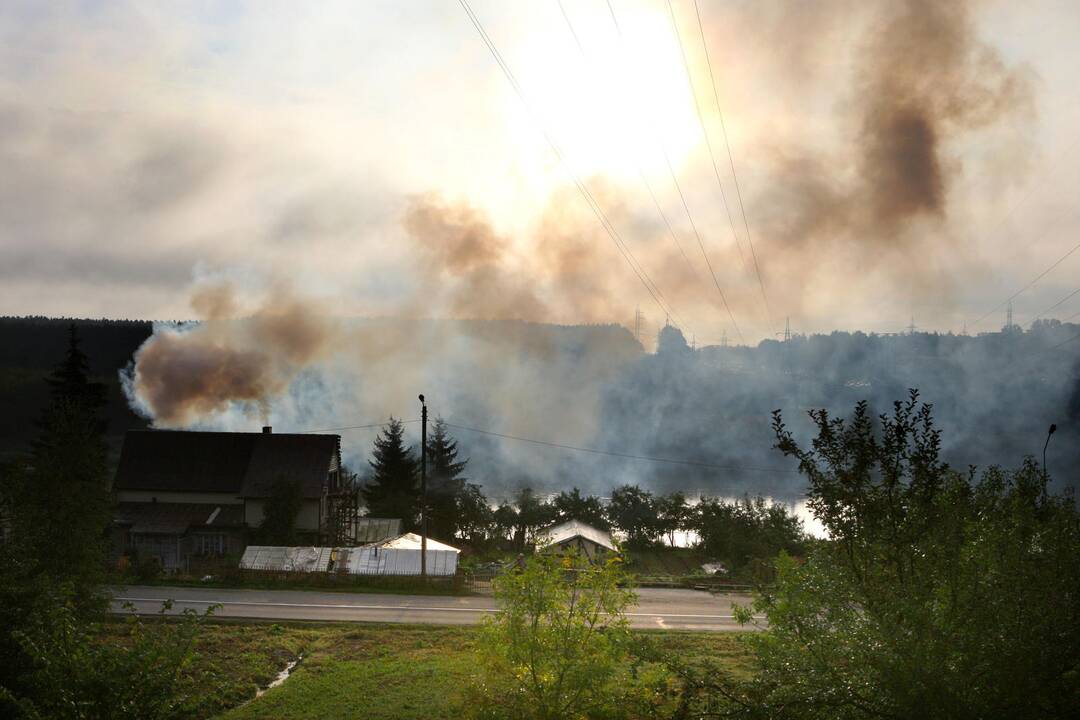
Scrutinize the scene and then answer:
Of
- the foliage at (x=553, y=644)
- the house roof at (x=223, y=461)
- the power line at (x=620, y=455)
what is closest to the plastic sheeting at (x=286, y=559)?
the house roof at (x=223, y=461)

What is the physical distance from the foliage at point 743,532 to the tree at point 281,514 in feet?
71.3

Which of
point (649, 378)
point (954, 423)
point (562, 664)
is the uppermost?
point (649, 378)

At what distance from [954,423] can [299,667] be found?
81.7 m

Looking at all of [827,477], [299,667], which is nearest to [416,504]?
[299,667]

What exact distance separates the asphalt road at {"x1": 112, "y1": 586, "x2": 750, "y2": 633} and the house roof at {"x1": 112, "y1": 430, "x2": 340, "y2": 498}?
1050 cm

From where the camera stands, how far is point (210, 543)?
1640 inches

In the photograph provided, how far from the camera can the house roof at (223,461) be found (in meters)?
44.6

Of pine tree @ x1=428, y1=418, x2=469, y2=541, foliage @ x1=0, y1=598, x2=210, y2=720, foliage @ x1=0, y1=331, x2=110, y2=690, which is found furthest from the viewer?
pine tree @ x1=428, y1=418, x2=469, y2=541

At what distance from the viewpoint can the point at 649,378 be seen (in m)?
112

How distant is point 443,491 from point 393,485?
7.27 meters

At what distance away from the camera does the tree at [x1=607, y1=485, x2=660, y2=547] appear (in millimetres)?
49150

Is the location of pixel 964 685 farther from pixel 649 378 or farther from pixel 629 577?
pixel 649 378

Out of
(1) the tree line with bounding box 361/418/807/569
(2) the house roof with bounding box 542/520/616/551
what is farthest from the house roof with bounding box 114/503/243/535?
(2) the house roof with bounding box 542/520/616/551

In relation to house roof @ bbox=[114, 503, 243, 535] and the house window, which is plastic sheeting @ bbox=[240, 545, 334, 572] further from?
house roof @ bbox=[114, 503, 243, 535]
